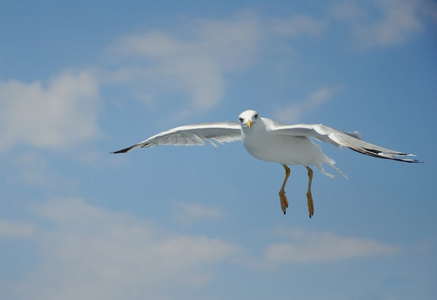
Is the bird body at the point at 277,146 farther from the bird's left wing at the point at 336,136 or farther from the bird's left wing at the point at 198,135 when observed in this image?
the bird's left wing at the point at 198,135

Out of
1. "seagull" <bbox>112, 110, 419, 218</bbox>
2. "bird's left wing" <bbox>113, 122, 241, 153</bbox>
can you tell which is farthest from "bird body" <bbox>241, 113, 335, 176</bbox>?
"bird's left wing" <bbox>113, 122, 241, 153</bbox>

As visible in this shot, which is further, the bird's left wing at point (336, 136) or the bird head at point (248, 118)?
the bird head at point (248, 118)

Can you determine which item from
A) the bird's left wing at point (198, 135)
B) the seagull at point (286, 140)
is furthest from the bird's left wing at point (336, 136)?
the bird's left wing at point (198, 135)

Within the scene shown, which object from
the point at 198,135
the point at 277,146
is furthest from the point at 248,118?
the point at 198,135

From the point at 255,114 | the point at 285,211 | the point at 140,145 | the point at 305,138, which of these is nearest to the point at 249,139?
the point at 255,114

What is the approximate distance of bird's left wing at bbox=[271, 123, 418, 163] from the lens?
11555 mm

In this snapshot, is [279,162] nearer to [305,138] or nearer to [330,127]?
[305,138]

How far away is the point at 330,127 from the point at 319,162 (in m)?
1.78

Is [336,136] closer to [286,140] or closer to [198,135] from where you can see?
[286,140]

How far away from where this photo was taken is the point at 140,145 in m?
17.7

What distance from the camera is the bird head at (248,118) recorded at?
42.7 ft

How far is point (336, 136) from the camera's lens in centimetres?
1255

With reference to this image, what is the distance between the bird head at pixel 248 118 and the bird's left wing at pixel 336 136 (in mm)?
643

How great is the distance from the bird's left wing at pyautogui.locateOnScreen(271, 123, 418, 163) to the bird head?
2.11 ft
